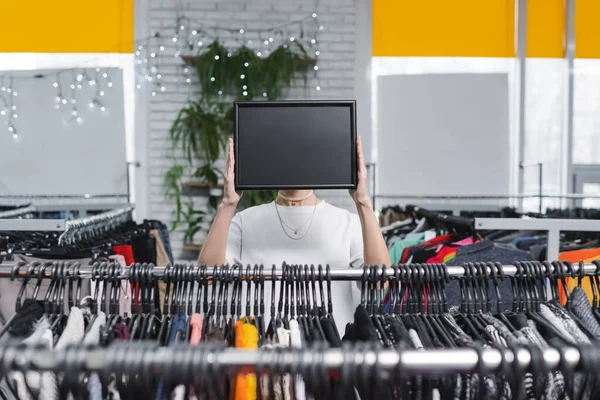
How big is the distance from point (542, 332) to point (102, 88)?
4117 mm

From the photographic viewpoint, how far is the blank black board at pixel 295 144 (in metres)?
1.07

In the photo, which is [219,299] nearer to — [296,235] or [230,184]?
[230,184]

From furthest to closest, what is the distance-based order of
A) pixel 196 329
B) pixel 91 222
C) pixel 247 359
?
pixel 91 222 → pixel 196 329 → pixel 247 359

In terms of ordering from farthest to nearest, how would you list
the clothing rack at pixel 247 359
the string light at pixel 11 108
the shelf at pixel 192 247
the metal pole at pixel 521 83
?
1. the metal pole at pixel 521 83
2. the string light at pixel 11 108
3. the shelf at pixel 192 247
4. the clothing rack at pixel 247 359

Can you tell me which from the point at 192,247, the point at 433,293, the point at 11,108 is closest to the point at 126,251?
the point at 433,293

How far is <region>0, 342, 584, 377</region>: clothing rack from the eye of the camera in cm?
59

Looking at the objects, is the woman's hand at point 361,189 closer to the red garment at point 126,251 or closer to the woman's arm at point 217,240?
the woman's arm at point 217,240

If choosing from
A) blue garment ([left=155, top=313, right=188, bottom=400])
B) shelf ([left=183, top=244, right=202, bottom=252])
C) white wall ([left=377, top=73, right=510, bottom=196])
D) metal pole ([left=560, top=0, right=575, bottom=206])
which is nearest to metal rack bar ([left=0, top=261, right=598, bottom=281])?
blue garment ([left=155, top=313, right=188, bottom=400])

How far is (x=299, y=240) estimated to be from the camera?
158 cm

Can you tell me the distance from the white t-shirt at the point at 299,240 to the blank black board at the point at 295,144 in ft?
1.67

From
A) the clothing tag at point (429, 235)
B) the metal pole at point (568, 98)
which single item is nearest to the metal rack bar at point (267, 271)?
the clothing tag at point (429, 235)

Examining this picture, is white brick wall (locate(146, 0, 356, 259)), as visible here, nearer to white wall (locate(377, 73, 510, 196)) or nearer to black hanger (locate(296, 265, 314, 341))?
white wall (locate(377, 73, 510, 196))

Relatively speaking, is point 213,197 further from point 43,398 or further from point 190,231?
point 43,398

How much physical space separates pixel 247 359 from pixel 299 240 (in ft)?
3.25
